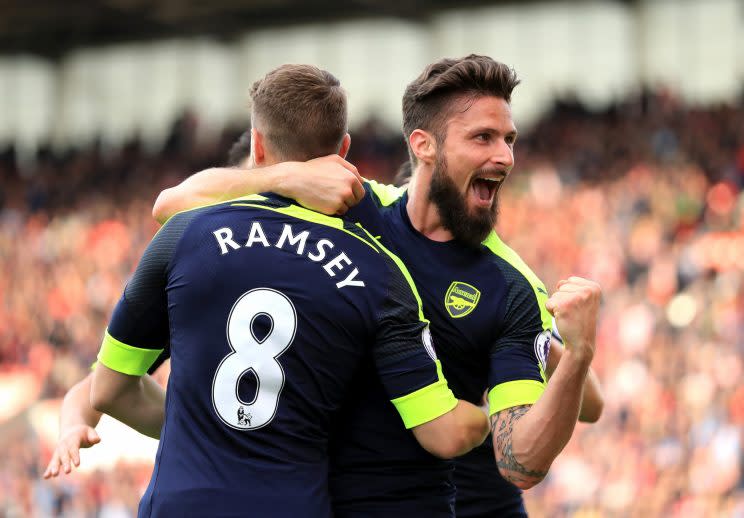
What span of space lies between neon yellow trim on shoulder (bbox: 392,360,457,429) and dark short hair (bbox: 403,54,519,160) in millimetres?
965

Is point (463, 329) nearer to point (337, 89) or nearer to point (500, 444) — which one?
point (500, 444)

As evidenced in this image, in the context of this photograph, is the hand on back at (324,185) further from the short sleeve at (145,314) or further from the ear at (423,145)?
the ear at (423,145)

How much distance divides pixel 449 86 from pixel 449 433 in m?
1.16

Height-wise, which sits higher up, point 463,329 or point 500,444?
point 463,329

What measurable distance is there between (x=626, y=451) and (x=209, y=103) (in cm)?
1859

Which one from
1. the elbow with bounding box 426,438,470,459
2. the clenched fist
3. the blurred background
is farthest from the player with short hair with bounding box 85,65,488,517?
the blurred background

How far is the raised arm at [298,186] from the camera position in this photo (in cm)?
307

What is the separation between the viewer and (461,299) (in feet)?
11.4

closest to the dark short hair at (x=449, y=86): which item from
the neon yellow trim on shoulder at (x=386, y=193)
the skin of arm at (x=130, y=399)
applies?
the neon yellow trim on shoulder at (x=386, y=193)

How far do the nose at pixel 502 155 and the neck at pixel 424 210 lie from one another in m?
0.26

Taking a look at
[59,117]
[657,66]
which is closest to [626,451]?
[657,66]

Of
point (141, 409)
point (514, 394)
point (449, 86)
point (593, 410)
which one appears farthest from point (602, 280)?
point (141, 409)

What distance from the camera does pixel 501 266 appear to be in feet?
11.5

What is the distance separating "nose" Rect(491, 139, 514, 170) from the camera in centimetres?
351
